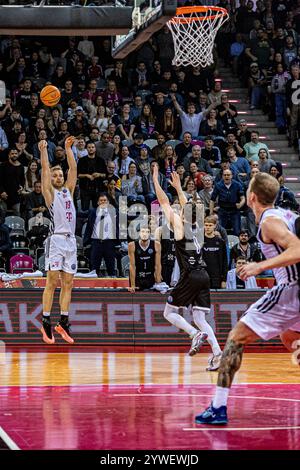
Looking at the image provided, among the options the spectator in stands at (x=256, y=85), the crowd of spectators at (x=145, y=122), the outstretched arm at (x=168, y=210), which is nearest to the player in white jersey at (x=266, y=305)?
the outstretched arm at (x=168, y=210)

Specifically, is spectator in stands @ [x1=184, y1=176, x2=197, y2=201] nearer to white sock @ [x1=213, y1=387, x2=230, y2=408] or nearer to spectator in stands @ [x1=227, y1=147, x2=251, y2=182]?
spectator in stands @ [x1=227, y1=147, x2=251, y2=182]

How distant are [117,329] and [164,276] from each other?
1.96 m

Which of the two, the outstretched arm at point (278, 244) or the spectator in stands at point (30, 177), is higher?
the spectator in stands at point (30, 177)

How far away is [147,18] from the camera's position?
36.9ft

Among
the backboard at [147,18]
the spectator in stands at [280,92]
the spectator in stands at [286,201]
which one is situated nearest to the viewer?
the backboard at [147,18]

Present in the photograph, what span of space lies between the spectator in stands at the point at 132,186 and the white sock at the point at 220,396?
33.8ft

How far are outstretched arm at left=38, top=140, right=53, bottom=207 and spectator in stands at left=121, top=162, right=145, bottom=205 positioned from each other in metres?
5.01

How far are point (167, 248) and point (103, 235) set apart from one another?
128 centimetres

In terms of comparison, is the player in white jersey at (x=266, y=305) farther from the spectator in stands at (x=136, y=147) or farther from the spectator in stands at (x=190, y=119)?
the spectator in stands at (x=190, y=119)

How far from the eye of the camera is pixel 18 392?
9.36 m

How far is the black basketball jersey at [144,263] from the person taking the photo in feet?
47.0

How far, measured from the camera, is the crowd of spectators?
57.2 ft

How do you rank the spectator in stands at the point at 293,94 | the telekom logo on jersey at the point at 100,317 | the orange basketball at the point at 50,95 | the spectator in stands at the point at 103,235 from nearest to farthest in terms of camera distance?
the telekom logo on jersey at the point at 100,317, the orange basketball at the point at 50,95, the spectator in stands at the point at 103,235, the spectator in stands at the point at 293,94

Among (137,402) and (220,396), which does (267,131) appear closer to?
(137,402)
